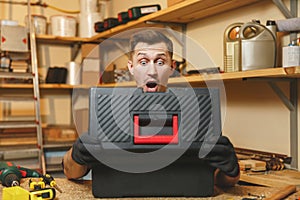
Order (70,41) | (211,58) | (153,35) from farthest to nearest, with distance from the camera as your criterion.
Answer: (70,41)
(211,58)
(153,35)

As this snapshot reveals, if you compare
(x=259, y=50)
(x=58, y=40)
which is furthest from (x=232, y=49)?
(x=58, y=40)

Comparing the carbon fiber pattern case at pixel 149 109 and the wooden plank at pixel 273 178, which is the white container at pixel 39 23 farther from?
the carbon fiber pattern case at pixel 149 109

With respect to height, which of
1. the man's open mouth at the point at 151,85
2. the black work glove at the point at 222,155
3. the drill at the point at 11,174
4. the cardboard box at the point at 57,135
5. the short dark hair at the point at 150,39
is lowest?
the cardboard box at the point at 57,135

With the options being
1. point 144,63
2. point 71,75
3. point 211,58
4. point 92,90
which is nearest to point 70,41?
point 71,75

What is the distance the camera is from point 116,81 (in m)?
2.82

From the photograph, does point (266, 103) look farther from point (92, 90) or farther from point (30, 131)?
point (30, 131)

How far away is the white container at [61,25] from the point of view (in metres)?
3.44

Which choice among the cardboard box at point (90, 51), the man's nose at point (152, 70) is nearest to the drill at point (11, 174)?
the man's nose at point (152, 70)

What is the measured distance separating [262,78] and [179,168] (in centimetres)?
96

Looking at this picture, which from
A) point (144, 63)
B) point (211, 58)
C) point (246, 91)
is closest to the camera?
point (144, 63)

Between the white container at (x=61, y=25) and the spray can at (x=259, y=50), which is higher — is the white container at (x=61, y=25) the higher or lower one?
the higher one

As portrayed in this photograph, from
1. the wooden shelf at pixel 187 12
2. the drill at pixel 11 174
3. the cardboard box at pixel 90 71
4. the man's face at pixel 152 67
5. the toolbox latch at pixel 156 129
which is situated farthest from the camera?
the cardboard box at pixel 90 71

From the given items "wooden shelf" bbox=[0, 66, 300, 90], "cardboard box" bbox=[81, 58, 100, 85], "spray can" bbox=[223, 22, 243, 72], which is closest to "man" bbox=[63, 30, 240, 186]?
"wooden shelf" bbox=[0, 66, 300, 90]

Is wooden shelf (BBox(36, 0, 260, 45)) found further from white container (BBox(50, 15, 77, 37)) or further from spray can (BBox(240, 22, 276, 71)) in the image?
white container (BBox(50, 15, 77, 37))
